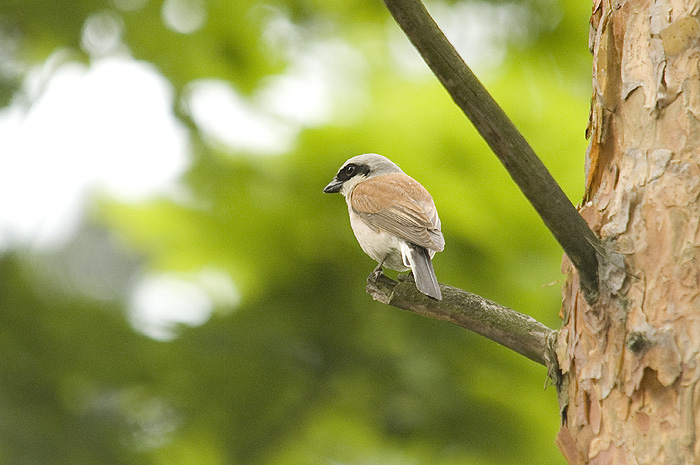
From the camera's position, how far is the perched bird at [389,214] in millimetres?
3090

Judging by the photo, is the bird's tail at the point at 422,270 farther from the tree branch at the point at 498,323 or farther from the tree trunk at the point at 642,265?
the tree trunk at the point at 642,265

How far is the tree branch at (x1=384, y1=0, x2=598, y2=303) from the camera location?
1.32 m

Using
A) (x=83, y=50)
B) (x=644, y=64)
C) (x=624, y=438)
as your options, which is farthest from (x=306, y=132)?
(x=624, y=438)

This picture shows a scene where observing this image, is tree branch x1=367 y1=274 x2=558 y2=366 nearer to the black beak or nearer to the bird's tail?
the bird's tail

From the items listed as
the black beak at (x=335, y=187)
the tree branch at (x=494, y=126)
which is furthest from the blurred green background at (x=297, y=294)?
the tree branch at (x=494, y=126)

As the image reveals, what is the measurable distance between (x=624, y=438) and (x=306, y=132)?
316cm

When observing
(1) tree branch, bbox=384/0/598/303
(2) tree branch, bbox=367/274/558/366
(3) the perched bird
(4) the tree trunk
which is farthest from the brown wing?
(1) tree branch, bbox=384/0/598/303

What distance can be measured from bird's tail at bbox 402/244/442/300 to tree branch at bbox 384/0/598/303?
48 cm

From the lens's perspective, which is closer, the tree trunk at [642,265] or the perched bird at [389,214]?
the tree trunk at [642,265]

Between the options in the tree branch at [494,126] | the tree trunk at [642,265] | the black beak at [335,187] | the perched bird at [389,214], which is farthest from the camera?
the black beak at [335,187]

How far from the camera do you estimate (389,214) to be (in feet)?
10.9

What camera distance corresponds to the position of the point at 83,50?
5410 mm

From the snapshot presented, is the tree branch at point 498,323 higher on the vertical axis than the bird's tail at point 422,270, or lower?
lower

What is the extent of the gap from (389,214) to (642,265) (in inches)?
70.1
